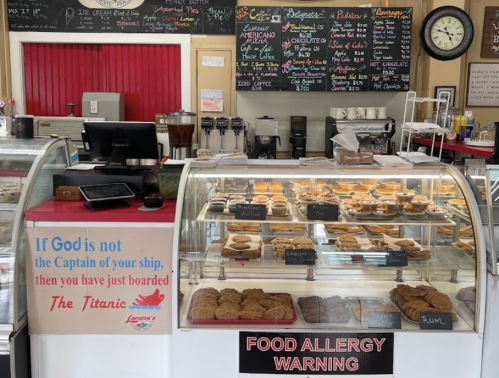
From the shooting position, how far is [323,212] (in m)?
2.80

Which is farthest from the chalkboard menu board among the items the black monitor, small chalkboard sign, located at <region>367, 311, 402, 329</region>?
small chalkboard sign, located at <region>367, 311, 402, 329</region>

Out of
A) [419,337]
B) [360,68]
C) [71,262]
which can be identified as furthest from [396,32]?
[71,262]

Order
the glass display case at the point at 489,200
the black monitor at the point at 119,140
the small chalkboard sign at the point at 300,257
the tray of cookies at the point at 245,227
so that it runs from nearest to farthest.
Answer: the glass display case at the point at 489,200
the small chalkboard sign at the point at 300,257
the tray of cookies at the point at 245,227
the black monitor at the point at 119,140

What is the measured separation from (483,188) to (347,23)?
396cm

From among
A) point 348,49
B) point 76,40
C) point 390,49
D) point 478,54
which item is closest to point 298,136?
point 348,49

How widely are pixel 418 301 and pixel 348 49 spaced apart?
3.99m

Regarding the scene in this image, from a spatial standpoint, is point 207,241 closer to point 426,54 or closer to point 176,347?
point 176,347

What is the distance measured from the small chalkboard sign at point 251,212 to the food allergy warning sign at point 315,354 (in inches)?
25.1

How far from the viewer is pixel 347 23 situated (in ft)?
19.8

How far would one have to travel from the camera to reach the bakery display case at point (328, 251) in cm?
264

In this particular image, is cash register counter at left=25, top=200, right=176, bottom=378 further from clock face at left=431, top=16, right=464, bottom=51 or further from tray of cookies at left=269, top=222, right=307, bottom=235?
clock face at left=431, top=16, right=464, bottom=51

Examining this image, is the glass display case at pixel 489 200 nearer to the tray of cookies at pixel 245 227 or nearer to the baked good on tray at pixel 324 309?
the baked good on tray at pixel 324 309

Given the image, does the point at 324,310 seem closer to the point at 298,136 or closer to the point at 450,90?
the point at 298,136

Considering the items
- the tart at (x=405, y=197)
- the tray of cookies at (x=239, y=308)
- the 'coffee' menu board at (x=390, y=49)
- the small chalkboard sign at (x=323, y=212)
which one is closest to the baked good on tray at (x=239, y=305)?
the tray of cookies at (x=239, y=308)
